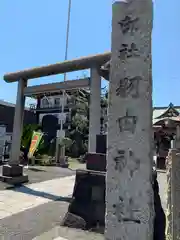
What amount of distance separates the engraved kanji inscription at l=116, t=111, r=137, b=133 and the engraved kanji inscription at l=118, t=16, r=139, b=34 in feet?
3.43

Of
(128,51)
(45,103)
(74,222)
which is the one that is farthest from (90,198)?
(45,103)

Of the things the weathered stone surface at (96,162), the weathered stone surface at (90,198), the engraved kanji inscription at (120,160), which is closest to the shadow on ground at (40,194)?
the weathered stone surface at (90,198)

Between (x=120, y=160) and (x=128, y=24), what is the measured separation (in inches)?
65.7

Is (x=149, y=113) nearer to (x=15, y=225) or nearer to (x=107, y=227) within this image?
(x=107, y=227)

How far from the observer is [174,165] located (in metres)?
2.65

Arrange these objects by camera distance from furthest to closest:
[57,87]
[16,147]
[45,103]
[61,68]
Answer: [45,103]
[16,147]
[57,87]
[61,68]

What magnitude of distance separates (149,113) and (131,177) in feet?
2.53

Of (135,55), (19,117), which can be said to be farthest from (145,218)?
(19,117)

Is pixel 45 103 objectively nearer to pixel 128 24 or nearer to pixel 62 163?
pixel 62 163

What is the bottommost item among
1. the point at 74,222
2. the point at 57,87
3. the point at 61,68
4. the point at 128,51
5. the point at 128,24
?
the point at 74,222

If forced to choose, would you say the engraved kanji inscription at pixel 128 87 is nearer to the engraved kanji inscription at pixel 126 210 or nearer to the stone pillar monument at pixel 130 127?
the stone pillar monument at pixel 130 127

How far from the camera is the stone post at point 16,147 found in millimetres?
8945

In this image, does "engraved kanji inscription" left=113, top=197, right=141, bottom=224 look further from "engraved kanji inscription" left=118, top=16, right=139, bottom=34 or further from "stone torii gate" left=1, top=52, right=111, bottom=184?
"stone torii gate" left=1, top=52, right=111, bottom=184

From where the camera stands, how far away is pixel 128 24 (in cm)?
290
